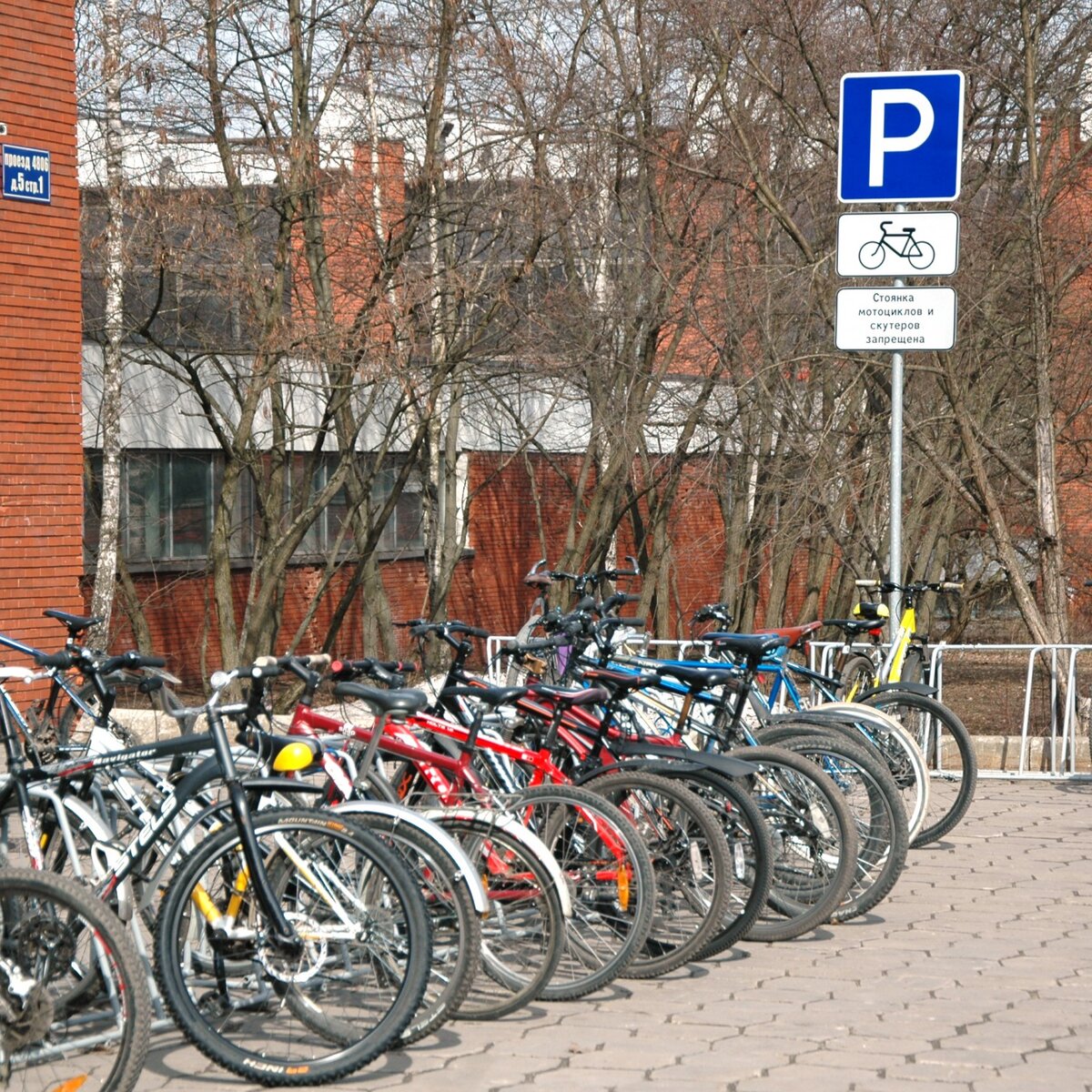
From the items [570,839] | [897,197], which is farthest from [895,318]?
[570,839]

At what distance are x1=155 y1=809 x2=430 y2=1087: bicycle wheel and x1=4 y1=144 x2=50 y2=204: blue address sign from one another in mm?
8159

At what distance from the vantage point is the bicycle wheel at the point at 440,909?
4.59m

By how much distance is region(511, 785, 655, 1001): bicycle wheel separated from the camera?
5.20 metres

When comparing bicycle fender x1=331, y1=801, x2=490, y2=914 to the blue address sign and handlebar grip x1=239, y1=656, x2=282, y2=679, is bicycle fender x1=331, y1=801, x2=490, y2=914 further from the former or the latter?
the blue address sign

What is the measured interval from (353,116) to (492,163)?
123 centimetres

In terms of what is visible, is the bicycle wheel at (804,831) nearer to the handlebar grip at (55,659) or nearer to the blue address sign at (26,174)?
the handlebar grip at (55,659)

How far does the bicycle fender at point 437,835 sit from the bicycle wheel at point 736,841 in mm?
1178

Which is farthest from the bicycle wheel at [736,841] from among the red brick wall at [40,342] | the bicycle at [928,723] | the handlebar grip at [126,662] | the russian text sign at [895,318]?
the red brick wall at [40,342]

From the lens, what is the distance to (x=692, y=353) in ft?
56.1

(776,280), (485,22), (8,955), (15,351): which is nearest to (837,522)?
(776,280)

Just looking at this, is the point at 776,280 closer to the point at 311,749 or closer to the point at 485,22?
the point at 485,22

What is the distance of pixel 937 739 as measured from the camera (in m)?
8.47

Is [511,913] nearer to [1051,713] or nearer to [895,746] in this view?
[895,746]

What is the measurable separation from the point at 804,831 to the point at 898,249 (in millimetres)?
3488
